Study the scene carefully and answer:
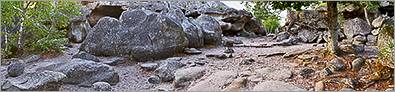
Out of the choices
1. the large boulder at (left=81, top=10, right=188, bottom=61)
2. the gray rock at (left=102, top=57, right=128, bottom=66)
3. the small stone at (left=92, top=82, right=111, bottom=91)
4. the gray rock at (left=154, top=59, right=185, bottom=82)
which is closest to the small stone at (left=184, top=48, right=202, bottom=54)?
the large boulder at (left=81, top=10, right=188, bottom=61)

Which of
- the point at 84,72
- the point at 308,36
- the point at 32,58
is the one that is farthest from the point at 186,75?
the point at 308,36

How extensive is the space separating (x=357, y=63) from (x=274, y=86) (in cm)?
73

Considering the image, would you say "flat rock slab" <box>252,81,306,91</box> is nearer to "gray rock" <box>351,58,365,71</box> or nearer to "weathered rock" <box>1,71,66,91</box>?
"gray rock" <box>351,58,365,71</box>

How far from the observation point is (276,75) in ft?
10.1

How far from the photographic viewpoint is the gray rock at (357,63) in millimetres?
3061

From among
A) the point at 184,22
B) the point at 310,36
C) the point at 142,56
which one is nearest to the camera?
the point at 142,56

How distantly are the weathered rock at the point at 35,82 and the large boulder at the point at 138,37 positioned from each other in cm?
112

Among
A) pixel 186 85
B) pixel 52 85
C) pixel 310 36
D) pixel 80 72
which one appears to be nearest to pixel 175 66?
pixel 186 85

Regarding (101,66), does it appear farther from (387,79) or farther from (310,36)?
(310,36)

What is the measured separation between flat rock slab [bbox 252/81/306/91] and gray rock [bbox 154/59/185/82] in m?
0.81

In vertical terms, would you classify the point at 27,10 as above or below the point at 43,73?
above

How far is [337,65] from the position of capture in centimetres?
310

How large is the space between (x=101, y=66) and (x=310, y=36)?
360 centimetres

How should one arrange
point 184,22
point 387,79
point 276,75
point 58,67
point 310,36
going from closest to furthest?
point 387,79 → point 276,75 → point 58,67 → point 184,22 → point 310,36
